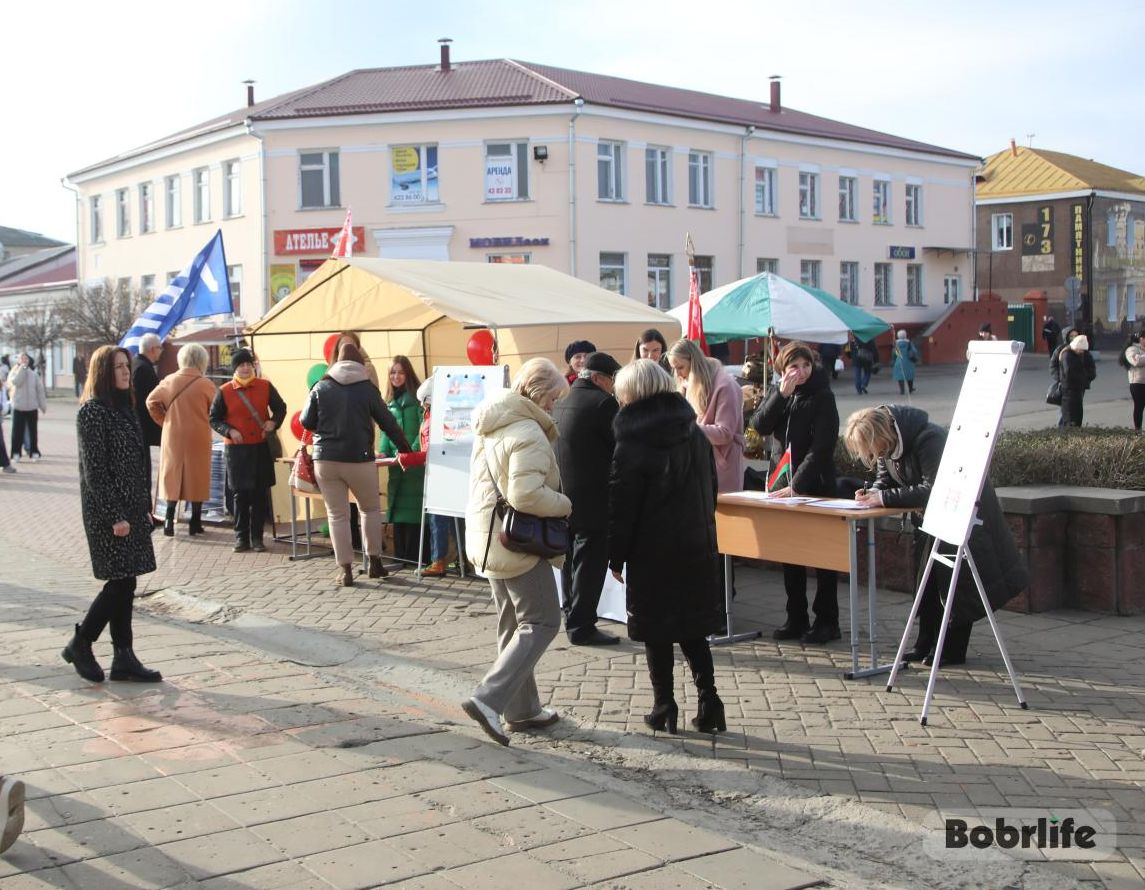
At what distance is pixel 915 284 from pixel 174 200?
2686 centimetres

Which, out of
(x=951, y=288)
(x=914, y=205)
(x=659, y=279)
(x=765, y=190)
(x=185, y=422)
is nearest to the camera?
(x=185, y=422)

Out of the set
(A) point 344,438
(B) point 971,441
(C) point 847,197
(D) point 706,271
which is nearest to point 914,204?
(C) point 847,197

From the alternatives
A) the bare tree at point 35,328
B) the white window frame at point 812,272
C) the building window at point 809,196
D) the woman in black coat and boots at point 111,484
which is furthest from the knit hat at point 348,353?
the bare tree at point 35,328

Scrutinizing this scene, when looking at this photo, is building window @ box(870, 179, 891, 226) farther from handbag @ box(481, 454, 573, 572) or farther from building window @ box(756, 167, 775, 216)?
handbag @ box(481, 454, 573, 572)

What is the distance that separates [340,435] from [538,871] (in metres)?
6.08

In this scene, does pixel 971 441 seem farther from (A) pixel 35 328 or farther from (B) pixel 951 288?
(A) pixel 35 328

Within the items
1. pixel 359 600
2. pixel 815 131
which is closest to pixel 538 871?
pixel 359 600

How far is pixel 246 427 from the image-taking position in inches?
463

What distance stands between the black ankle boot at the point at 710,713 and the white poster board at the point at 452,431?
4.16 meters

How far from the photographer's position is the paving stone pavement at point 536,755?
4.53m

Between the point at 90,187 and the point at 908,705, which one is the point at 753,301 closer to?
the point at 908,705

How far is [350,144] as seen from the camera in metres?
37.6

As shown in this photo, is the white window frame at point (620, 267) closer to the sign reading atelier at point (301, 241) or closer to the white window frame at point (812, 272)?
the sign reading atelier at point (301, 241)

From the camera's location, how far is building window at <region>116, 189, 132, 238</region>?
46.1m
